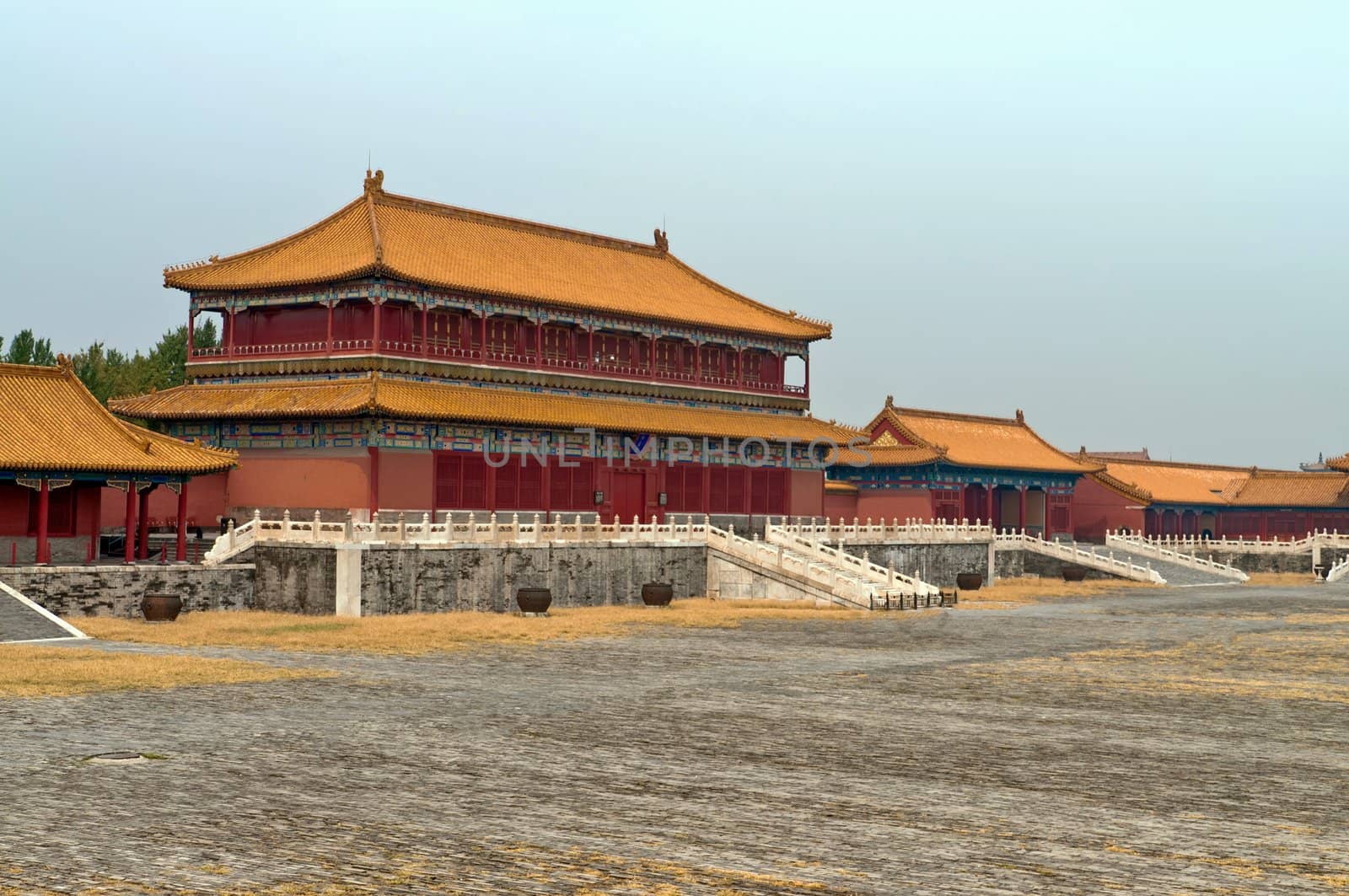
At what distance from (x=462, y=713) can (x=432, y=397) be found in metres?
32.6

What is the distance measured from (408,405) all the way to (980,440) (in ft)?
132

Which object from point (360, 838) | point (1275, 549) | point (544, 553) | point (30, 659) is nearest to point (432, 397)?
point (544, 553)

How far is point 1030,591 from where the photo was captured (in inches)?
2569

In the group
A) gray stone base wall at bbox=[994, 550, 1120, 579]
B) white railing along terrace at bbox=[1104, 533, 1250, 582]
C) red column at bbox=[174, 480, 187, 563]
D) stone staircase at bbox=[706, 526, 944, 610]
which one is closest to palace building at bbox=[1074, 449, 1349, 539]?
white railing along terrace at bbox=[1104, 533, 1250, 582]

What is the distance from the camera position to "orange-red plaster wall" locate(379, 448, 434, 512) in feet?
173

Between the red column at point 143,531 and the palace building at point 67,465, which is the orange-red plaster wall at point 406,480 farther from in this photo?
the red column at point 143,531

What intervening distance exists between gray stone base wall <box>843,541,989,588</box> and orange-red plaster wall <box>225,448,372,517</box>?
19.7 meters

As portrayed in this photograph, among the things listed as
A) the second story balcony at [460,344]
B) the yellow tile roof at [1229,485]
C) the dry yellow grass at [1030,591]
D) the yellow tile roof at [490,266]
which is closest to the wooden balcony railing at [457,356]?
the second story balcony at [460,344]

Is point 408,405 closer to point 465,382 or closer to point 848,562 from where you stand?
point 465,382

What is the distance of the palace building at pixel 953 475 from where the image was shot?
80.1 metres

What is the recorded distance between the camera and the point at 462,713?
2356 centimetres

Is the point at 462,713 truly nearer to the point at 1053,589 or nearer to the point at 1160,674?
the point at 1160,674

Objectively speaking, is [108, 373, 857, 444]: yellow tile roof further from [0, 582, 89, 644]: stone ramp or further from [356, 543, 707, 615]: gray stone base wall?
[0, 582, 89, 644]: stone ramp

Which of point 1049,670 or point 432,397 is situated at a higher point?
point 432,397
